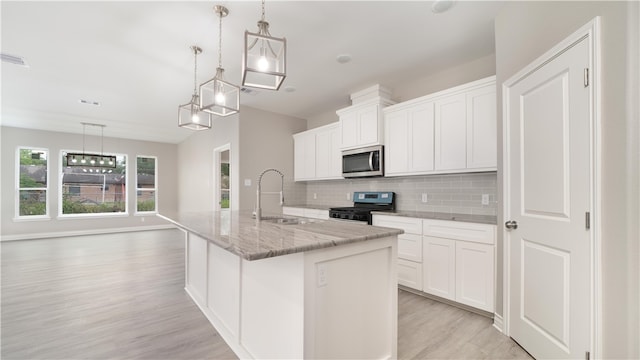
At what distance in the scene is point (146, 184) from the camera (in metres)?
8.09

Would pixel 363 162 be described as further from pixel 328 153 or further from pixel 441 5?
pixel 441 5

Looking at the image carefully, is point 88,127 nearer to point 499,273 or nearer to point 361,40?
point 361,40

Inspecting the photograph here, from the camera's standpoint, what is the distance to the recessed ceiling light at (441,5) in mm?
2141

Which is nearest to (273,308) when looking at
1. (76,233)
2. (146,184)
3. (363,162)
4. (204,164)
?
Result: (363,162)

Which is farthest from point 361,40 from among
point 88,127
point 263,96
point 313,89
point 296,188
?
point 88,127

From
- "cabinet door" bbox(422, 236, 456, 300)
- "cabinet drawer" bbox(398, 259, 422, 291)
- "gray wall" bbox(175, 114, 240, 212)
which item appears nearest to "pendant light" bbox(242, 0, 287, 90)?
"cabinet door" bbox(422, 236, 456, 300)

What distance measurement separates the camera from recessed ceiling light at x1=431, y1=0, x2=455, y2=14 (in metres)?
2.14

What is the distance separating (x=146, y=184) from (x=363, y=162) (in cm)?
727

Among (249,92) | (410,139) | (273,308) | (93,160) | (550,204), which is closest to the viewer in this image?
(273,308)

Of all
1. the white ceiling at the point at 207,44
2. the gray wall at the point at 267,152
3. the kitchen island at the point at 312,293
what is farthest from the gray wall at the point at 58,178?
the kitchen island at the point at 312,293

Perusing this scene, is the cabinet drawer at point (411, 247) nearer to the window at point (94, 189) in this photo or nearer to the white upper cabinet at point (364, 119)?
the white upper cabinet at point (364, 119)

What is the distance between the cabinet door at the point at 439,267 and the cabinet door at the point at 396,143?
1.03m

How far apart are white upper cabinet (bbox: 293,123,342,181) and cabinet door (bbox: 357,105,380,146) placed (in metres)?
0.55

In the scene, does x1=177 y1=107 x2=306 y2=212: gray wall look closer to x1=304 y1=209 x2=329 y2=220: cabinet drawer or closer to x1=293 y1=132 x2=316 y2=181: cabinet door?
x1=293 y1=132 x2=316 y2=181: cabinet door
